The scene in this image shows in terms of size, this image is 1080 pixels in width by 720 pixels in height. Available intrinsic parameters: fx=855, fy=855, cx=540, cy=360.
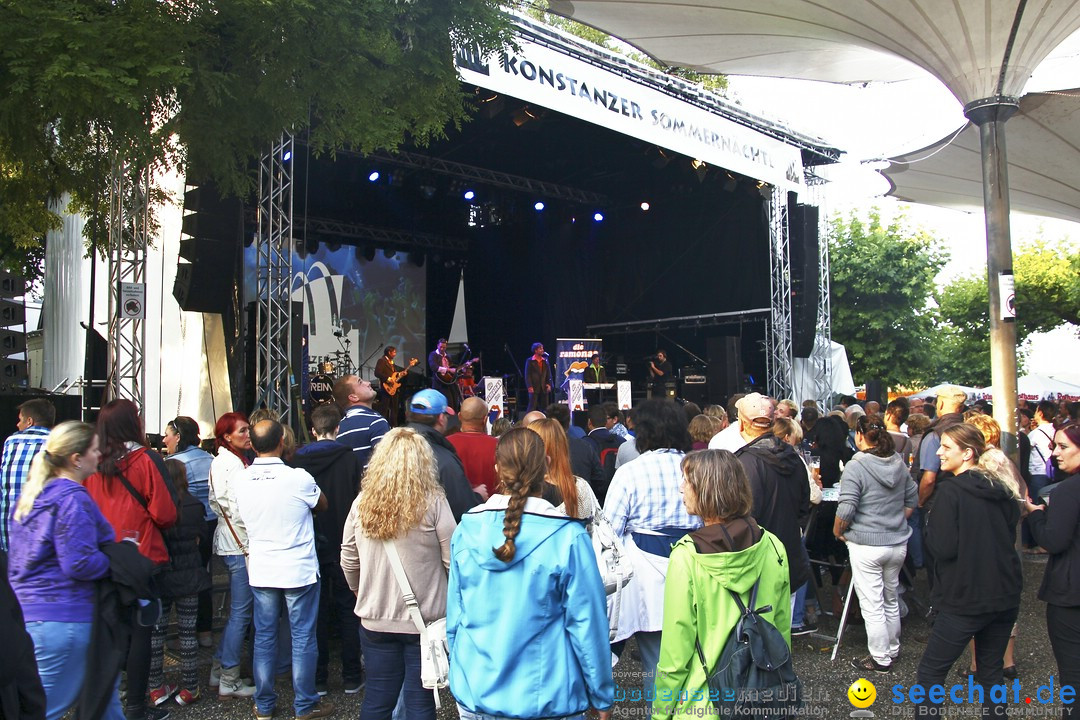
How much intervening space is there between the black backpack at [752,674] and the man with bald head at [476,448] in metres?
2.38

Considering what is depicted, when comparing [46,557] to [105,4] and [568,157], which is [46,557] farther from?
[568,157]

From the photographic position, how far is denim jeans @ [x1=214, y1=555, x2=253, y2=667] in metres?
4.74

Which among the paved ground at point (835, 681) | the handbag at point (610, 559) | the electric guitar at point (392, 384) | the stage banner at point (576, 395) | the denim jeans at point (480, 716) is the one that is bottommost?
the paved ground at point (835, 681)

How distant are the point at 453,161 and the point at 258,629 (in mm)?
12921

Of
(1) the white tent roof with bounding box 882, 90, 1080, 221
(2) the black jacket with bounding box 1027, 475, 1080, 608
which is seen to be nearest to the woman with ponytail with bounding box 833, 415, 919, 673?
(2) the black jacket with bounding box 1027, 475, 1080, 608

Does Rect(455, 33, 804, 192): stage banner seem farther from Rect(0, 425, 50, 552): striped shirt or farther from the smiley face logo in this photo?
the smiley face logo

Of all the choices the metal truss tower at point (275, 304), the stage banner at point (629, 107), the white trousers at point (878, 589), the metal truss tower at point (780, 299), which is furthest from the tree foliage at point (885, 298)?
the white trousers at point (878, 589)

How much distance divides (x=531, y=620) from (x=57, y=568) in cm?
192

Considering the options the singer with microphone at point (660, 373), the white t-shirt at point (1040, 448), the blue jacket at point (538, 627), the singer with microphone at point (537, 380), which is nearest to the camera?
the blue jacket at point (538, 627)

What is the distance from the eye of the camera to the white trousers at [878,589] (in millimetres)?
5051

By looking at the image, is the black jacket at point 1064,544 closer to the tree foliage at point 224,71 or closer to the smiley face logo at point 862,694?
the smiley face logo at point 862,694

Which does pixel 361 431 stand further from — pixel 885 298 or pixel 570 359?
pixel 885 298

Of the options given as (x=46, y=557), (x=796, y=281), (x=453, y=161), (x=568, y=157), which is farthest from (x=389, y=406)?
(x=46, y=557)

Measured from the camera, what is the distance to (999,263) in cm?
755
